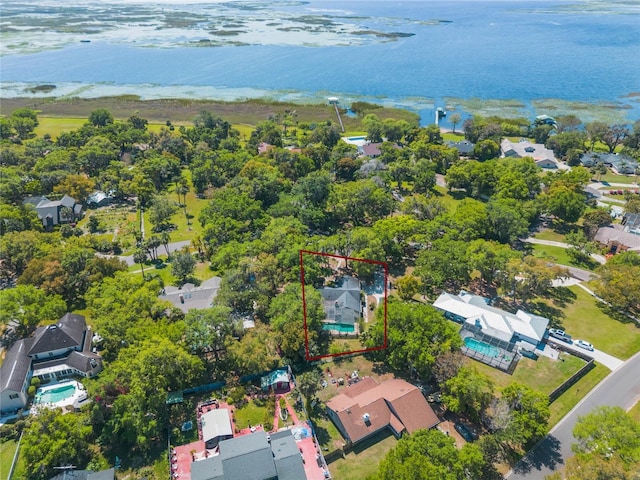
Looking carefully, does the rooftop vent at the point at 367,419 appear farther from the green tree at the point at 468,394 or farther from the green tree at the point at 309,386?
Answer: the green tree at the point at 468,394

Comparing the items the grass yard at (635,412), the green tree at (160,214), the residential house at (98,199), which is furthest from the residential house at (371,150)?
the grass yard at (635,412)

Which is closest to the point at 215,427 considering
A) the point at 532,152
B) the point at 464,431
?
the point at 464,431

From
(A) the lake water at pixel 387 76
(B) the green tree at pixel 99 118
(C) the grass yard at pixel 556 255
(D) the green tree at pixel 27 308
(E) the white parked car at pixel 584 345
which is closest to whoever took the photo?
(D) the green tree at pixel 27 308

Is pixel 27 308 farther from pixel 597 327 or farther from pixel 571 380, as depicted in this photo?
pixel 597 327

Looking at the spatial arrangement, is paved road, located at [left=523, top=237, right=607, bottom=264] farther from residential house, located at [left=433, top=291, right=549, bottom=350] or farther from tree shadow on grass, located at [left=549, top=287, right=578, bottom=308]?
residential house, located at [left=433, top=291, right=549, bottom=350]

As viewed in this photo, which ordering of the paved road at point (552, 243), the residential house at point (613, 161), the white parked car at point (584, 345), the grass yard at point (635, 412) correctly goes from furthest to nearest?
the residential house at point (613, 161), the paved road at point (552, 243), the white parked car at point (584, 345), the grass yard at point (635, 412)

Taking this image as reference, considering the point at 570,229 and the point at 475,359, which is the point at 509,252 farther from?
the point at 570,229

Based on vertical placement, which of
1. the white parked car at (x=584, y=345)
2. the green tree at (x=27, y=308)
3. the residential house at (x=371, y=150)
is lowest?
the white parked car at (x=584, y=345)
